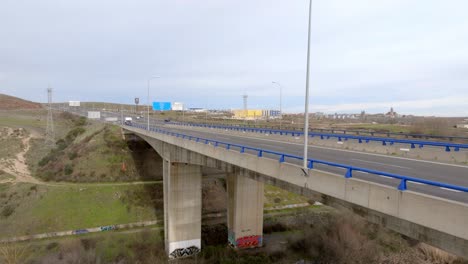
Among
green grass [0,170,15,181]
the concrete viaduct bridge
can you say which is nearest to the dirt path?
green grass [0,170,15,181]

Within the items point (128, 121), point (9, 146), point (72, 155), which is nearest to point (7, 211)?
point (72, 155)

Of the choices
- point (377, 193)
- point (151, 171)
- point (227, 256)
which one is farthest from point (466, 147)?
point (151, 171)

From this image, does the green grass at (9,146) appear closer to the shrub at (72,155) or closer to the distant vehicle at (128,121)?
the shrub at (72,155)

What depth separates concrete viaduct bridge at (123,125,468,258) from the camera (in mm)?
8164

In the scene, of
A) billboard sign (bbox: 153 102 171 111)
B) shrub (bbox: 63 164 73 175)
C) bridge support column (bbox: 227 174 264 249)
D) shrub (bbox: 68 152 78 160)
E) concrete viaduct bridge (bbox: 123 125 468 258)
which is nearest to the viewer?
concrete viaduct bridge (bbox: 123 125 468 258)

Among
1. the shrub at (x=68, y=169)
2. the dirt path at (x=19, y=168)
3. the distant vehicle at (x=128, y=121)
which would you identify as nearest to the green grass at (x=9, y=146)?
the dirt path at (x=19, y=168)

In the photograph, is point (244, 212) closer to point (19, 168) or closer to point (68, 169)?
point (68, 169)

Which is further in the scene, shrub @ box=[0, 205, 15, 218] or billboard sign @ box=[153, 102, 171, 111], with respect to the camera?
billboard sign @ box=[153, 102, 171, 111]

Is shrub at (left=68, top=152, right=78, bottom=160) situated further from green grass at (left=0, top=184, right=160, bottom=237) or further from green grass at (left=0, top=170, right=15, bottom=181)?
green grass at (left=0, top=184, right=160, bottom=237)

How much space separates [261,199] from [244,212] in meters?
2.72

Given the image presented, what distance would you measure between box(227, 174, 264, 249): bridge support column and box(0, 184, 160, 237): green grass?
554 inches

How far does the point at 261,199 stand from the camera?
35.0m

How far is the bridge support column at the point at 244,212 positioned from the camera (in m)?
33.7

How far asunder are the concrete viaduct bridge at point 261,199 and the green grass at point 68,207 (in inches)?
435
